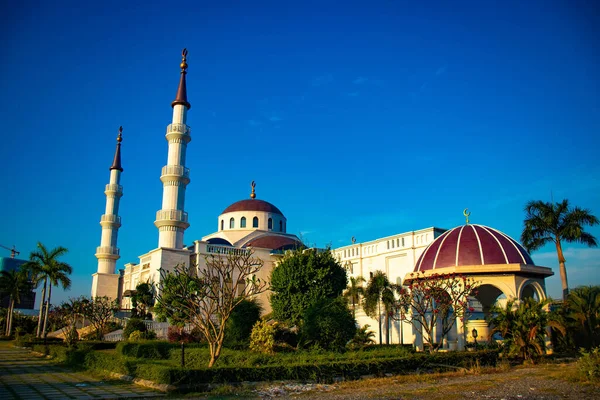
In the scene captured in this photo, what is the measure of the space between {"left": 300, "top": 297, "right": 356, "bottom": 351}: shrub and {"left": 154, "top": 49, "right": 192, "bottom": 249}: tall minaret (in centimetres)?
2270

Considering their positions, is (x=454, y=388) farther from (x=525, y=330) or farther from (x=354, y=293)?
(x=354, y=293)

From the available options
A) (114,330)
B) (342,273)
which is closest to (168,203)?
(114,330)

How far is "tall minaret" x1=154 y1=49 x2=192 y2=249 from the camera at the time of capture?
42.7 metres

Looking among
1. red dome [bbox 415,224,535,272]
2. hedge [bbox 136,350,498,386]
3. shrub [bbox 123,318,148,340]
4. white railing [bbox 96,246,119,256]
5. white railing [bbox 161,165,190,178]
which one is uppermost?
white railing [bbox 161,165,190,178]

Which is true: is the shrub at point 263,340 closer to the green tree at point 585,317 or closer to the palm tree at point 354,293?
the green tree at point 585,317

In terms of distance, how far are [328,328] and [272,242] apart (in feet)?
103

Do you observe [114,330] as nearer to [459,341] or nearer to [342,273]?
[342,273]

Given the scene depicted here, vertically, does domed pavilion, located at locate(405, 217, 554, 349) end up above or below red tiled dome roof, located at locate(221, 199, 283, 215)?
below

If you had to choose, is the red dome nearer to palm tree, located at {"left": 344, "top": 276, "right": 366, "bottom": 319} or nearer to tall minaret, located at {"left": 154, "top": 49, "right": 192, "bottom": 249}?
palm tree, located at {"left": 344, "top": 276, "right": 366, "bottom": 319}

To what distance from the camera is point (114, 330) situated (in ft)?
127

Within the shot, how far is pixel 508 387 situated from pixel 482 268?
974 cm

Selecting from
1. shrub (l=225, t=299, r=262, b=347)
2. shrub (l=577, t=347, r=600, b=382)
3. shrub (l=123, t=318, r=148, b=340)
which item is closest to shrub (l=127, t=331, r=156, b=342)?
shrub (l=123, t=318, r=148, b=340)

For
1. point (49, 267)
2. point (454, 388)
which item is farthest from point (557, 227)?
point (49, 267)

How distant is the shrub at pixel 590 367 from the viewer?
1393 centimetres
